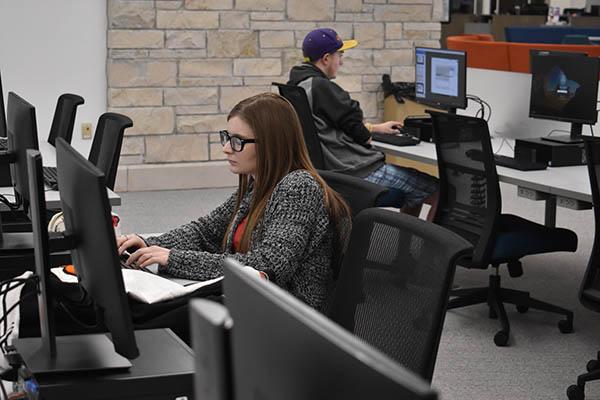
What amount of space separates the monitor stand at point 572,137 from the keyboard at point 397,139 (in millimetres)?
729

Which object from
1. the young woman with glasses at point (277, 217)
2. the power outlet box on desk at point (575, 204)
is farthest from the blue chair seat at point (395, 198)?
the young woman with glasses at point (277, 217)

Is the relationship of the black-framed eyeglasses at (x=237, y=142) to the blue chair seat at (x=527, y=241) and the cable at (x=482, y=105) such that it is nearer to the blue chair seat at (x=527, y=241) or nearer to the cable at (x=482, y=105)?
the blue chair seat at (x=527, y=241)

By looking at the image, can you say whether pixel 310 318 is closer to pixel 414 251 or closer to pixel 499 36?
pixel 414 251

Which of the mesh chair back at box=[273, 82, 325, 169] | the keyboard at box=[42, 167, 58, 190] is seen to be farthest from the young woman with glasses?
the mesh chair back at box=[273, 82, 325, 169]

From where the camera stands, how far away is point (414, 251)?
1975 millimetres

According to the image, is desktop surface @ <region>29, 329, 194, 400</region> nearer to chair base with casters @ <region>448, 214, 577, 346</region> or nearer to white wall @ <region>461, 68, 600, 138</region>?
chair base with casters @ <region>448, 214, 577, 346</region>

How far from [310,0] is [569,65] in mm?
3062

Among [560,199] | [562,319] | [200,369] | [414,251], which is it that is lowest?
[562,319]

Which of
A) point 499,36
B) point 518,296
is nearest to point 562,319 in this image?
point 518,296

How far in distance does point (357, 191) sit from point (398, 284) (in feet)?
1.88

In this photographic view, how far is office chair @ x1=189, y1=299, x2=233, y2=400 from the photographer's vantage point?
80 cm

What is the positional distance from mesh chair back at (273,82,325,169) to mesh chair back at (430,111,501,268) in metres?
0.87

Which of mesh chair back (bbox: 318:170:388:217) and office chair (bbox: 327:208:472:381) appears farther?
mesh chair back (bbox: 318:170:388:217)

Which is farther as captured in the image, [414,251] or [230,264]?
[414,251]
